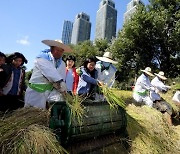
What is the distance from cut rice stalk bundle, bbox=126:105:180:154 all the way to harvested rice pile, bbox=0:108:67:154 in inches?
80.4

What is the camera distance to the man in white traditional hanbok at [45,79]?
3.79 meters

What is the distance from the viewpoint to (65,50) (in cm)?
407

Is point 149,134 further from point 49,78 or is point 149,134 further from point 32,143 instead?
point 32,143

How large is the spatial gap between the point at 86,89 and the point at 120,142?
51.9 inches

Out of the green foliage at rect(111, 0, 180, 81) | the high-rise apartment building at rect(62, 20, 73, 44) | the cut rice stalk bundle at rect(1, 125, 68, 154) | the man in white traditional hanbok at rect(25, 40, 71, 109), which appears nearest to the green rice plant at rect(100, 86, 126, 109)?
the man in white traditional hanbok at rect(25, 40, 71, 109)

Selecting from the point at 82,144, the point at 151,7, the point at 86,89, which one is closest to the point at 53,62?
the point at 82,144

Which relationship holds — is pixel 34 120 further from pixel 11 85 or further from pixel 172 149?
pixel 172 149

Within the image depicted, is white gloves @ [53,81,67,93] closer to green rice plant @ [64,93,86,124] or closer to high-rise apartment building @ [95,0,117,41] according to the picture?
green rice plant @ [64,93,86,124]

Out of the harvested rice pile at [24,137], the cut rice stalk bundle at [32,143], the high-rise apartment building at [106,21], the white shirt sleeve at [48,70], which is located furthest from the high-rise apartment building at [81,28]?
the cut rice stalk bundle at [32,143]

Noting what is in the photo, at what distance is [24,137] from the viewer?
2.71m

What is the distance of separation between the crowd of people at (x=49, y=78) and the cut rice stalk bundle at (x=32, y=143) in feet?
3.23

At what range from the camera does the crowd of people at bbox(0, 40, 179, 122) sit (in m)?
3.80

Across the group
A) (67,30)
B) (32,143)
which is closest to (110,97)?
(32,143)

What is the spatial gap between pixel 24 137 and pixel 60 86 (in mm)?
1130
